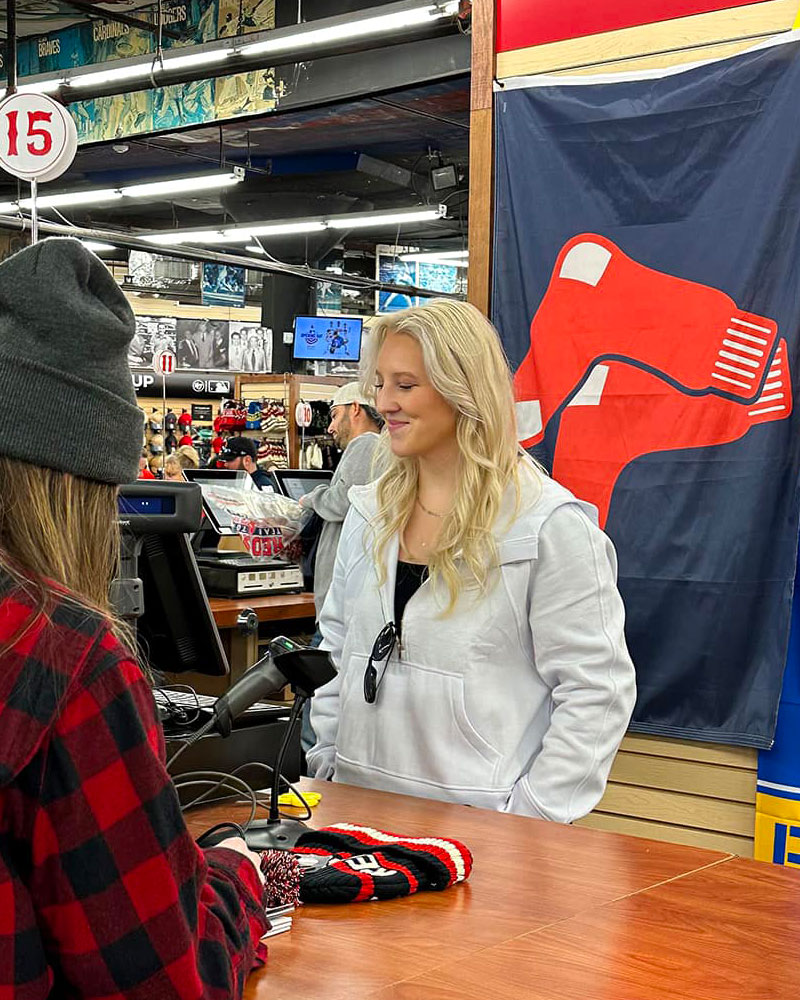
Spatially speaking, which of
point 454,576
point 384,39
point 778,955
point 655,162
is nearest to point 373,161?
point 384,39

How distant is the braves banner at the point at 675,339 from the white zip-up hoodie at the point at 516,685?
888 millimetres

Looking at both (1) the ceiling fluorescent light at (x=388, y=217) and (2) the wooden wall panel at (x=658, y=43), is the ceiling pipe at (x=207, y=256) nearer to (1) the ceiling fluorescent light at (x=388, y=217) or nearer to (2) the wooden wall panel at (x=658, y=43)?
(1) the ceiling fluorescent light at (x=388, y=217)

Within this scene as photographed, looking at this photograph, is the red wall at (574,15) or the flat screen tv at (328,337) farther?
the flat screen tv at (328,337)

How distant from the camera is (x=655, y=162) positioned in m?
3.29

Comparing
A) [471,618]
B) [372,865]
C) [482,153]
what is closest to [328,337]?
[482,153]

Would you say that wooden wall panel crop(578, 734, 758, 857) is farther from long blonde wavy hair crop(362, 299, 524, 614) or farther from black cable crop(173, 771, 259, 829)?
black cable crop(173, 771, 259, 829)

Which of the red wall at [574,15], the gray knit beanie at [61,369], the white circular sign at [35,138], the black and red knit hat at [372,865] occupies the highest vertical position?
the white circular sign at [35,138]

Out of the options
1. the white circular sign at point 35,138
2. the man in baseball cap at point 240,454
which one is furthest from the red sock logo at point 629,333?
the man in baseball cap at point 240,454

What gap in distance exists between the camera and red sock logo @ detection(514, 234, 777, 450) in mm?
3143

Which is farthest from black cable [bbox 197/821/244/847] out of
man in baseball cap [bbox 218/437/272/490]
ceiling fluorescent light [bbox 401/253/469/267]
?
ceiling fluorescent light [bbox 401/253/469/267]

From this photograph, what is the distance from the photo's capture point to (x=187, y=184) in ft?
37.2

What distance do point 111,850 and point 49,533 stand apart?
250 millimetres

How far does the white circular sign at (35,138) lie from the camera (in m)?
5.75

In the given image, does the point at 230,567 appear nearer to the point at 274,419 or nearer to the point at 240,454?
the point at 240,454
